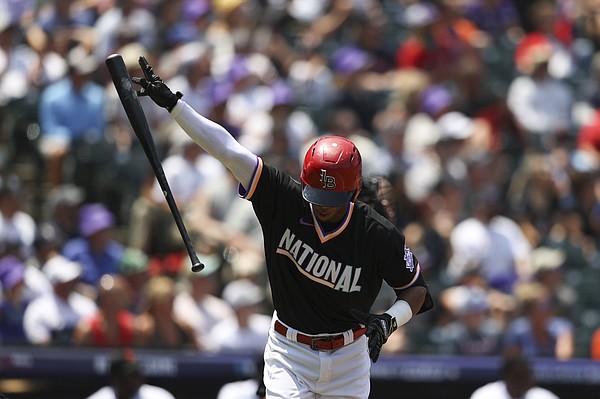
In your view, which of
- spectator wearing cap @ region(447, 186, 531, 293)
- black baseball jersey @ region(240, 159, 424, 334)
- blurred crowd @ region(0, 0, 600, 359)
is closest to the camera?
black baseball jersey @ region(240, 159, 424, 334)

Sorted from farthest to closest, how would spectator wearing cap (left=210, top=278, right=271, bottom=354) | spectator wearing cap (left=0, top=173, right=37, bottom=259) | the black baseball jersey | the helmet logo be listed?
spectator wearing cap (left=0, top=173, right=37, bottom=259) → spectator wearing cap (left=210, top=278, right=271, bottom=354) → the black baseball jersey → the helmet logo

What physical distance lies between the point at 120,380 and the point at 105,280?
188 centimetres

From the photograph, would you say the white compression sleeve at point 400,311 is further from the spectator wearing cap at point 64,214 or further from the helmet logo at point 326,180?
the spectator wearing cap at point 64,214

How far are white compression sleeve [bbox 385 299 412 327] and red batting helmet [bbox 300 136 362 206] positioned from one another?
0.56 metres

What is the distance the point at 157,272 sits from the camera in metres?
10.5

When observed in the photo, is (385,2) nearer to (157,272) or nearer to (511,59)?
(511,59)

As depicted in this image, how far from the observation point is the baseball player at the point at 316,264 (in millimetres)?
5801

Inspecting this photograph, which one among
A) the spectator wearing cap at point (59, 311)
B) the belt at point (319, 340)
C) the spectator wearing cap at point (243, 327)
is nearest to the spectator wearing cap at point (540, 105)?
the spectator wearing cap at point (243, 327)

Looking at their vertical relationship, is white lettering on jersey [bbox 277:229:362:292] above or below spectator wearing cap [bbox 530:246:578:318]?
above

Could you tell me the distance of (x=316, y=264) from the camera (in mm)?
5898

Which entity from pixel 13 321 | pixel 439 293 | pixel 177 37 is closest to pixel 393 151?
pixel 439 293

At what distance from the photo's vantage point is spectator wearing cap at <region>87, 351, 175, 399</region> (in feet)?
27.7

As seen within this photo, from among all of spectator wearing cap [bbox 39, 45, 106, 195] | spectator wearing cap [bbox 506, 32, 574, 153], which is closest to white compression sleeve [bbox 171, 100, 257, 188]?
spectator wearing cap [bbox 39, 45, 106, 195]

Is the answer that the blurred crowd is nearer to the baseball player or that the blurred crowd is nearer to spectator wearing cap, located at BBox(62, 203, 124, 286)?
spectator wearing cap, located at BBox(62, 203, 124, 286)
